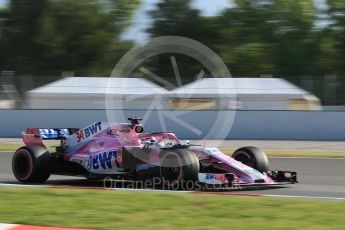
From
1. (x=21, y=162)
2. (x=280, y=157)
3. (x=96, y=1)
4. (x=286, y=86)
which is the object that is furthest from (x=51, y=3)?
(x=21, y=162)

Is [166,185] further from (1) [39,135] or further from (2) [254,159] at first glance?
(1) [39,135]

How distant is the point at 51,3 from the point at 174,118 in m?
33.1

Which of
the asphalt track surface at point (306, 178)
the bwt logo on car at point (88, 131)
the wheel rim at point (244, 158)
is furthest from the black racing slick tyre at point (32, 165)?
the wheel rim at point (244, 158)

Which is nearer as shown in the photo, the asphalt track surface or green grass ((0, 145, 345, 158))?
the asphalt track surface

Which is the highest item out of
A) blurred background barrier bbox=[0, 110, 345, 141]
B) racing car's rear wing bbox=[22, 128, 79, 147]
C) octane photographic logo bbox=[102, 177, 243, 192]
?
blurred background barrier bbox=[0, 110, 345, 141]

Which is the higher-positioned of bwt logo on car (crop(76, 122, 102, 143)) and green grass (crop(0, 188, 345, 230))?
bwt logo on car (crop(76, 122, 102, 143))

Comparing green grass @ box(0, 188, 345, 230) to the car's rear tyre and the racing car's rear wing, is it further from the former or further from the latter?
the racing car's rear wing

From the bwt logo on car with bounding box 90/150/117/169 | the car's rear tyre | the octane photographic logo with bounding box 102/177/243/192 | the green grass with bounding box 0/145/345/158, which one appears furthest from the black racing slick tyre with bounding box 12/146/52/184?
the green grass with bounding box 0/145/345/158

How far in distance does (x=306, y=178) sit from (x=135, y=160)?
3714mm

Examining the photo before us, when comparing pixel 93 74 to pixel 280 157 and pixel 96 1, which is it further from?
pixel 280 157

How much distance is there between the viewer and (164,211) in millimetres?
7590

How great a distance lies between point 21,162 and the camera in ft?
38.3

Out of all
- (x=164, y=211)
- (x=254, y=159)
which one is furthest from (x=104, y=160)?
(x=164, y=211)

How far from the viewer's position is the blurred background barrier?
24.9m
